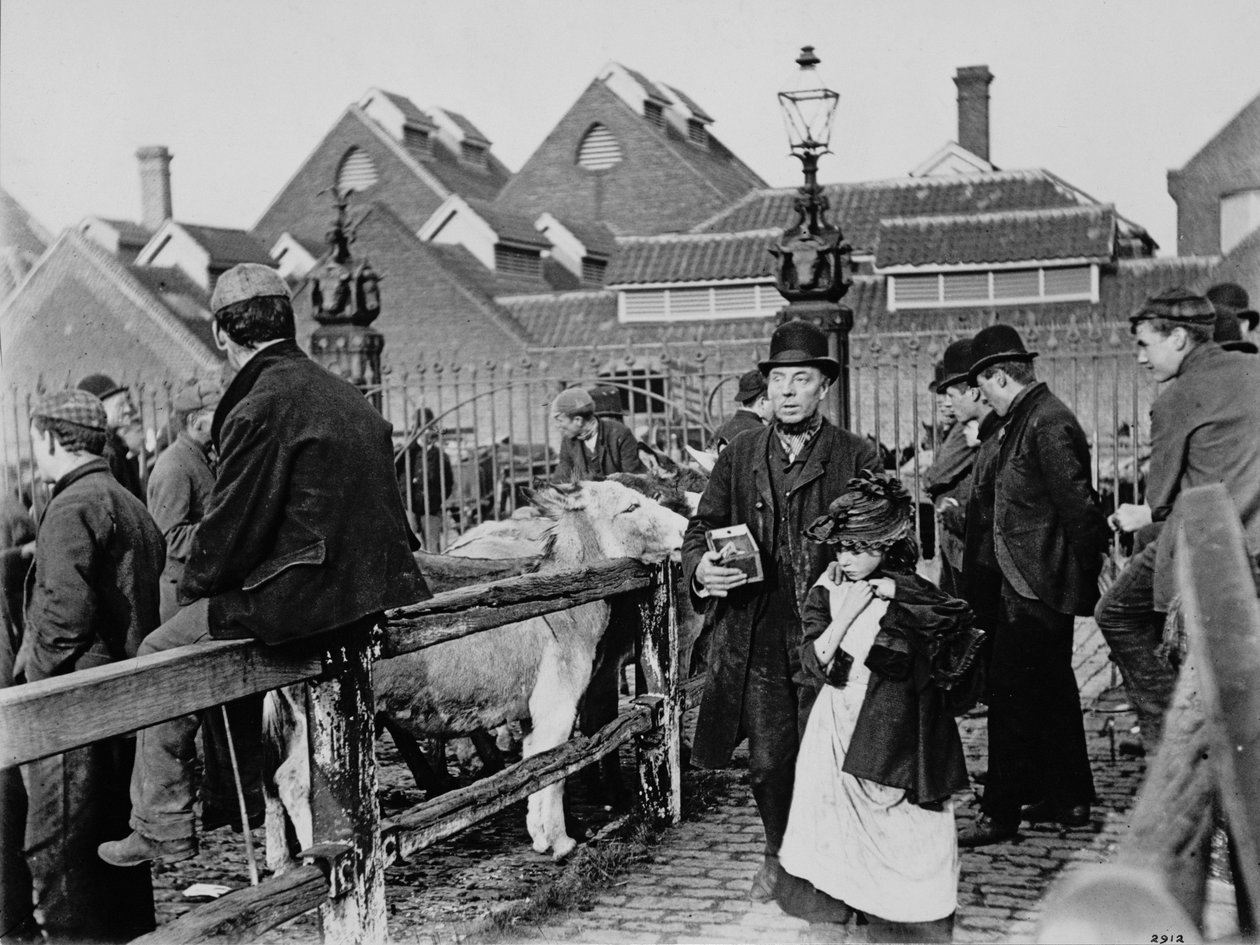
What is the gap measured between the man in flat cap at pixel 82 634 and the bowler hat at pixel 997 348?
366cm

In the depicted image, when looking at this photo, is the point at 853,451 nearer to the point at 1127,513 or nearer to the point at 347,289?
the point at 1127,513

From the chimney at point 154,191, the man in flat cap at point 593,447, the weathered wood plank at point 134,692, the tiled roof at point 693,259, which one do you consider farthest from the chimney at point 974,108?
the weathered wood plank at point 134,692

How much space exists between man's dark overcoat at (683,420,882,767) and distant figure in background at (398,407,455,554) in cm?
806

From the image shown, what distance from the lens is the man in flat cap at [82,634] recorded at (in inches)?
189

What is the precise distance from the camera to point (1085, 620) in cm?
1277

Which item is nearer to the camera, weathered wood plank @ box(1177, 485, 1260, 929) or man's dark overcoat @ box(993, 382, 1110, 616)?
weathered wood plank @ box(1177, 485, 1260, 929)

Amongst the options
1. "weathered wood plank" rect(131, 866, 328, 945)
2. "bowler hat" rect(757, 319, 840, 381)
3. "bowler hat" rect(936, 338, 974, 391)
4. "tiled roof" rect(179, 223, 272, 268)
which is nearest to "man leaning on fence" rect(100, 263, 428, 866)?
"weathered wood plank" rect(131, 866, 328, 945)

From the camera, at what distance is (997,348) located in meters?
6.06

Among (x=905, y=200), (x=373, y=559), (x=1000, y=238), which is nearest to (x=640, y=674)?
(x=373, y=559)

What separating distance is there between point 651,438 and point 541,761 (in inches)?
296

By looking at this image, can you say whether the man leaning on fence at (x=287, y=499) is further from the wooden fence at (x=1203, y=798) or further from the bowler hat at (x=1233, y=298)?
the bowler hat at (x=1233, y=298)

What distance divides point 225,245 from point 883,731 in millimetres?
38242

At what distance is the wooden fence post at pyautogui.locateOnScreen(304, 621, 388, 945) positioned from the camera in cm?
412

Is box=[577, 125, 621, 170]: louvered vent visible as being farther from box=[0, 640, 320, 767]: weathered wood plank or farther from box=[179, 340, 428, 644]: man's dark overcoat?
box=[0, 640, 320, 767]: weathered wood plank
